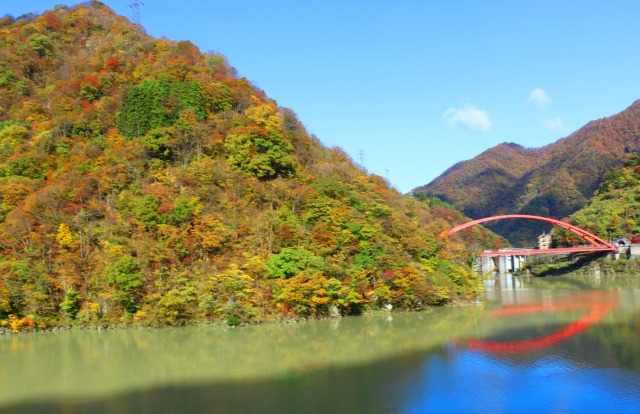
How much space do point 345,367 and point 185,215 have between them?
11.4m

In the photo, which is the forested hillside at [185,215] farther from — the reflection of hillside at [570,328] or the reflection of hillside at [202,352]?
the reflection of hillside at [570,328]

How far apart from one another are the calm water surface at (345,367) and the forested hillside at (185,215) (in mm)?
1406

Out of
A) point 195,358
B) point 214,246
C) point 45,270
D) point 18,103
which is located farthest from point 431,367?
point 18,103

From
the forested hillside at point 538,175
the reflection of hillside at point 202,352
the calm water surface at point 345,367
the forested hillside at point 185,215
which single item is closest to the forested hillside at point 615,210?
the forested hillside at point 538,175

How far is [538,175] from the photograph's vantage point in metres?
106

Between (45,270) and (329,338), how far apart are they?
42.1ft

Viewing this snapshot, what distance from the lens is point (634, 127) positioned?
96438 millimetres

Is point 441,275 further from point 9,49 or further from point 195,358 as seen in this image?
point 9,49

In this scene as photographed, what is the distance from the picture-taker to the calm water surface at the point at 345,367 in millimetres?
11820

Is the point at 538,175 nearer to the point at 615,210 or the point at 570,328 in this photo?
the point at 615,210

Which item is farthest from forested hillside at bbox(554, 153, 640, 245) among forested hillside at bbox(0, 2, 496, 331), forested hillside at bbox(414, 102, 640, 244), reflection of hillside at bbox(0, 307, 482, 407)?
reflection of hillside at bbox(0, 307, 482, 407)

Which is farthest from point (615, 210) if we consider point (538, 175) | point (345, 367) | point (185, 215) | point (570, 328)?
point (538, 175)

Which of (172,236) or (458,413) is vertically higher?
(172,236)

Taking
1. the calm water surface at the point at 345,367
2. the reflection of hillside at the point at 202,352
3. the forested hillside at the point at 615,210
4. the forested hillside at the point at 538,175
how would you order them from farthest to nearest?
the forested hillside at the point at 538,175, the forested hillside at the point at 615,210, the reflection of hillside at the point at 202,352, the calm water surface at the point at 345,367
